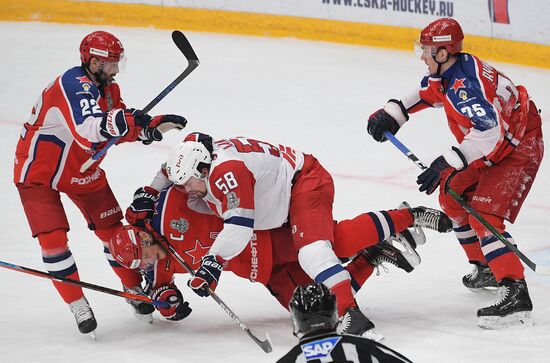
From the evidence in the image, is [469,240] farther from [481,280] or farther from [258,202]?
[258,202]

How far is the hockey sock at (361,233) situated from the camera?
4.47 m

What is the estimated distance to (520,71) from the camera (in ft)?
27.8

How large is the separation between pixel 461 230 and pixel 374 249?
468 mm

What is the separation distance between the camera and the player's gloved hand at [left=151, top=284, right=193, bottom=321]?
4527 millimetres

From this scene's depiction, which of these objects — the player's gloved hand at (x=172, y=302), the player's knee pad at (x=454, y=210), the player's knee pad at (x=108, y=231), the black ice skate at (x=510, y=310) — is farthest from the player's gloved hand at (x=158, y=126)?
the black ice skate at (x=510, y=310)

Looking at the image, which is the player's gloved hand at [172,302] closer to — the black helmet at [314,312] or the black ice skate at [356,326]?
the black ice skate at [356,326]

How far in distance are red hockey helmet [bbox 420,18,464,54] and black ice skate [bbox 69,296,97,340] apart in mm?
1847

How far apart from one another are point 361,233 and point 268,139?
8.99ft

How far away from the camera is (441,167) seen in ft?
14.4

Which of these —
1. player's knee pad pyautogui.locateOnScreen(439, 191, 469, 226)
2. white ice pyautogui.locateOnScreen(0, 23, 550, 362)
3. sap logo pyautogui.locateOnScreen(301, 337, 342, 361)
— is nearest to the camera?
sap logo pyautogui.locateOnScreen(301, 337, 342, 361)

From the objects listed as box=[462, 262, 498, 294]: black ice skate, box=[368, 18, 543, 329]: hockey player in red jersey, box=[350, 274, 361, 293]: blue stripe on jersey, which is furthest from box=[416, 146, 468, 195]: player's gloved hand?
box=[462, 262, 498, 294]: black ice skate

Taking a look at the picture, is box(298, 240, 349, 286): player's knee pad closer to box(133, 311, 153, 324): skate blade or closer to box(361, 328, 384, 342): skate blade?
box(361, 328, 384, 342): skate blade

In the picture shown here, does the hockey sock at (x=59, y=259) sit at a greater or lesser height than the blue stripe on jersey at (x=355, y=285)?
greater

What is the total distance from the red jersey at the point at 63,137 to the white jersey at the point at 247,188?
59cm
